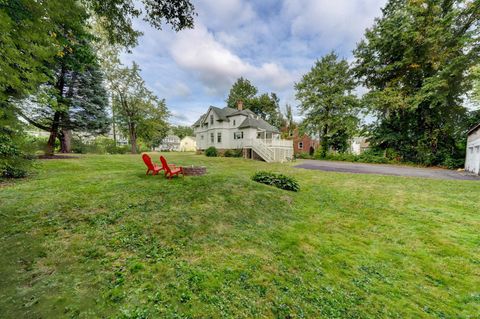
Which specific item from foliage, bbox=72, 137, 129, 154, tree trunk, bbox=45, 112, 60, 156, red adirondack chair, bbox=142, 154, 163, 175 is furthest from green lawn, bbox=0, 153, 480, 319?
foliage, bbox=72, 137, 129, 154

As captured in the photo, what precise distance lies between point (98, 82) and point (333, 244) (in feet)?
66.7

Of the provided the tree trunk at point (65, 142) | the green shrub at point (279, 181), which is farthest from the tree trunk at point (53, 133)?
the green shrub at point (279, 181)

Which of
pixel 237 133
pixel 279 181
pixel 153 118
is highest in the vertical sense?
pixel 153 118

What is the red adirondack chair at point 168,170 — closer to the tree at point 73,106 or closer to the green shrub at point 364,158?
the tree at point 73,106

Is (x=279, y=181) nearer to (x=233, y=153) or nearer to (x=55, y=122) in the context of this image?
(x=55, y=122)

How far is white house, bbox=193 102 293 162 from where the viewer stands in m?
21.7

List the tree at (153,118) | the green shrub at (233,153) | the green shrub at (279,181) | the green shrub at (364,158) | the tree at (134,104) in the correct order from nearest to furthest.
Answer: the green shrub at (279,181), the green shrub at (364,158), the green shrub at (233,153), the tree at (134,104), the tree at (153,118)

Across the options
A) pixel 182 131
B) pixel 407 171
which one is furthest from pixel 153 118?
pixel 182 131

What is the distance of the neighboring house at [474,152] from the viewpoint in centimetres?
1314

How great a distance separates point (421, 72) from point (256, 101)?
2855 centimetres

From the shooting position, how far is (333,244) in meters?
4.14

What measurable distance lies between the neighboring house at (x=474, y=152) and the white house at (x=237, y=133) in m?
13.6

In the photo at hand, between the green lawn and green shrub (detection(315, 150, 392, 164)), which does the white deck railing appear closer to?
green shrub (detection(315, 150, 392, 164))

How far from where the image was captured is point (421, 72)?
1986 cm
